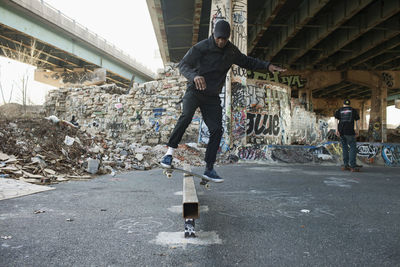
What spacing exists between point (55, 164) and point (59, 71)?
77.4ft

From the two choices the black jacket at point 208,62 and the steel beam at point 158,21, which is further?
the steel beam at point 158,21

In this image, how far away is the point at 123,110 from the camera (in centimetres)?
1197

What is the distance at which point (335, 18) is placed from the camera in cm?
1291

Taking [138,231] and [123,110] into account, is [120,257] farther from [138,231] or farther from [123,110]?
[123,110]

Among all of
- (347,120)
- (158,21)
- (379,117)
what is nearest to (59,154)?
(347,120)

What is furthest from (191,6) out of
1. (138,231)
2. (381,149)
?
(138,231)

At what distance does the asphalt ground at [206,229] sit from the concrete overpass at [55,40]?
10.6m

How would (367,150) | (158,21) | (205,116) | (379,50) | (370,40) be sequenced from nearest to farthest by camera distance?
(205,116) → (367,150) → (158,21) → (370,40) → (379,50)

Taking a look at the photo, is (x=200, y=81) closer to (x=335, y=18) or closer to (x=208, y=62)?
(x=208, y=62)

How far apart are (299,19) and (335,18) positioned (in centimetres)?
167

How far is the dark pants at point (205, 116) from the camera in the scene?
339 centimetres

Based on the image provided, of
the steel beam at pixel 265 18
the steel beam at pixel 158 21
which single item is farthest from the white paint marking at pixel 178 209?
the steel beam at pixel 158 21

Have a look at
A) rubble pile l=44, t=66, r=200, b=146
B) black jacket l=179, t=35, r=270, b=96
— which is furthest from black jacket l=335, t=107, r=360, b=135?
black jacket l=179, t=35, r=270, b=96

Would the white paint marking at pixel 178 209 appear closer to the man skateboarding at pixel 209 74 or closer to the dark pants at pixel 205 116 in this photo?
the man skateboarding at pixel 209 74
